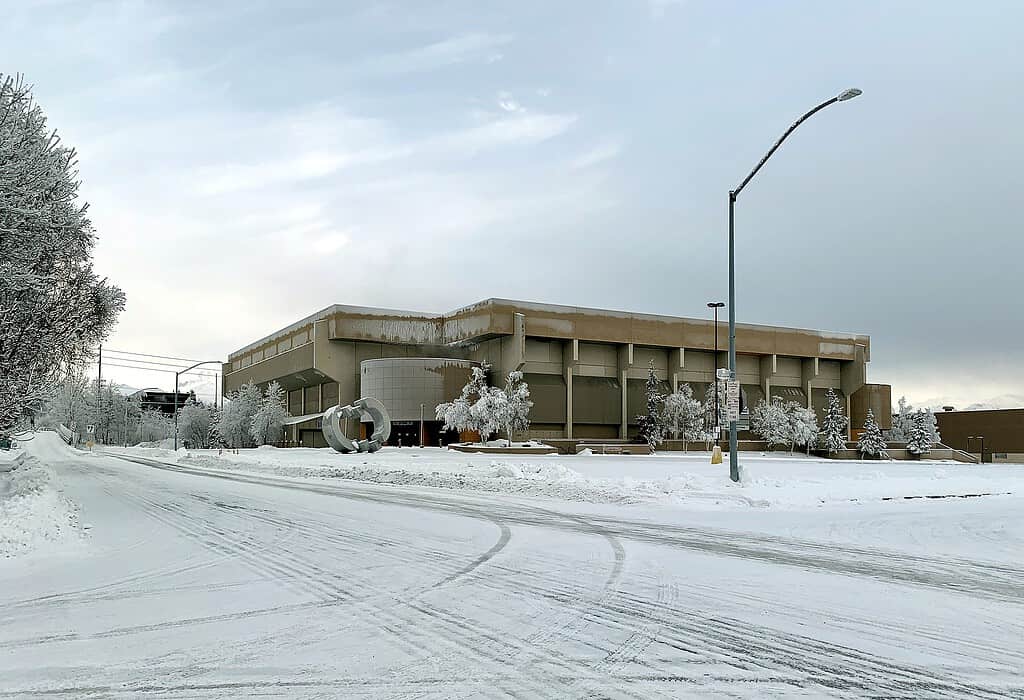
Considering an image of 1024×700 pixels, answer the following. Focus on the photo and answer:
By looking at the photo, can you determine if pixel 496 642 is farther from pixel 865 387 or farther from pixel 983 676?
pixel 865 387

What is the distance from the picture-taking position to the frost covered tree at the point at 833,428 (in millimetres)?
91625

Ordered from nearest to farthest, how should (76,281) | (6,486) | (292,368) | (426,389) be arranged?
(6,486) → (76,281) → (426,389) → (292,368)

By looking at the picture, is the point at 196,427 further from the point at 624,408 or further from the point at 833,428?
the point at 833,428

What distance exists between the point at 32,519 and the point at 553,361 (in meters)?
78.4

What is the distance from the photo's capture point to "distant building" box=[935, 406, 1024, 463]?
117 metres

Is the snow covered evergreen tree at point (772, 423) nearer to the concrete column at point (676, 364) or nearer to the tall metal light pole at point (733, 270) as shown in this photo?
the concrete column at point (676, 364)

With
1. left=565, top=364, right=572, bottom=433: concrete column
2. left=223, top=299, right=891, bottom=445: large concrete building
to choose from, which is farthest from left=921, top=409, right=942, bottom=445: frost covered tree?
left=565, top=364, right=572, bottom=433: concrete column

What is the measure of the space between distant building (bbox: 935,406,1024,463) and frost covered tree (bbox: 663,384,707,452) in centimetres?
4734

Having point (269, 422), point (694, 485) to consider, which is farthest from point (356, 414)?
point (269, 422)

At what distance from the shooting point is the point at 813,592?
8.80 m

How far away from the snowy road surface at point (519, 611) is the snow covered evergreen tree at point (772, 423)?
80.6 m

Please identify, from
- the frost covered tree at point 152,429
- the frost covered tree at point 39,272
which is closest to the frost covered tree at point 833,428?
the frost covered tree at point 39,272

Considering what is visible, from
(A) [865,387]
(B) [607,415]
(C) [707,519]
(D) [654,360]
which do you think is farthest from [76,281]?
(A) [865,387]

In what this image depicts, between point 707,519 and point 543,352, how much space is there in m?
74.7
